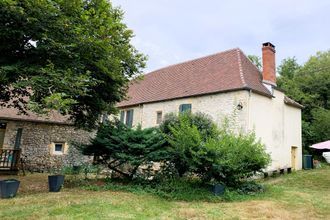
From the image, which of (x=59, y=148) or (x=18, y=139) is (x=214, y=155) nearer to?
(x=59, y=148)

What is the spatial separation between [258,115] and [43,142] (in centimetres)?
1314

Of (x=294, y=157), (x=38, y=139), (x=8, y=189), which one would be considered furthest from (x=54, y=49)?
(x=294, y=157)

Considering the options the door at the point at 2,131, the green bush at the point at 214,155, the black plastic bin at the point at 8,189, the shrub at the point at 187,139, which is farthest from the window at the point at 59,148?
the green bush at the point at 214,155

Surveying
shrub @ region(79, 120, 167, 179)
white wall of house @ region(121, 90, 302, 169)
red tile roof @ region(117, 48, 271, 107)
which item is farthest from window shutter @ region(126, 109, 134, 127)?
shrub @ region(79, 120, 167, 179)

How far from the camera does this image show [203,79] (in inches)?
683

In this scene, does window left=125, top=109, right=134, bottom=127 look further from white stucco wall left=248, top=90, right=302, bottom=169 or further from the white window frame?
white stucco wall left=248, top=90, right=302, bottom=169

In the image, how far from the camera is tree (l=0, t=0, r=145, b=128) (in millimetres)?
7395

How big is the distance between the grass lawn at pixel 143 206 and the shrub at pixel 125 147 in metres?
1.45

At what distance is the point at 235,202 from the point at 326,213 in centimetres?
265

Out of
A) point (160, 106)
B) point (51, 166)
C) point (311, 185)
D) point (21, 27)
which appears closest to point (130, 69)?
point (21, 27)

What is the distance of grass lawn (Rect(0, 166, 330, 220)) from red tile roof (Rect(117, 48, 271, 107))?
6.14 m

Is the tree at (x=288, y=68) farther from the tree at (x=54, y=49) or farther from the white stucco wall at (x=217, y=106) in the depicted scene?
the tree at (x=54, y=49)

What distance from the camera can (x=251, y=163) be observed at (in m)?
10.2

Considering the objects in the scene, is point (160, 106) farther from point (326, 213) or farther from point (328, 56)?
point (328, 56)
